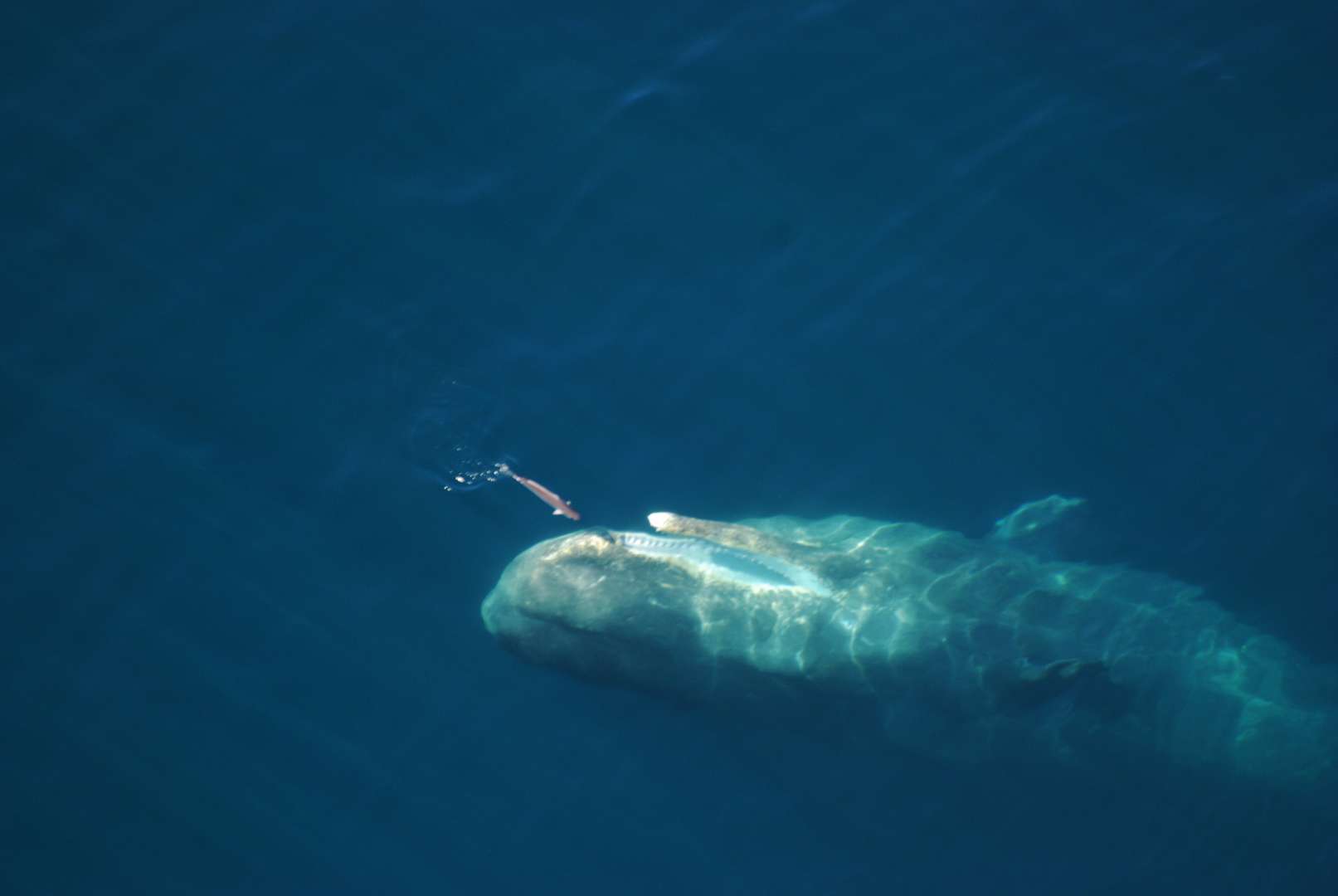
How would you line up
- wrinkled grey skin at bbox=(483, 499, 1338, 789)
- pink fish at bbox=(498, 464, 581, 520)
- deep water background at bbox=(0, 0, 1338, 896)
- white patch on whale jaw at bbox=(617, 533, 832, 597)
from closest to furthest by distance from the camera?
wrinkled grey skin at bbox=(483, 499, 1338, 789)
white patch on whale jaw at bbox=(617, 533, 832, 597)
pink fish at bbox=(498, 464, 581, 520)
deep water background at bbox=(0, 0, 1338, 896)

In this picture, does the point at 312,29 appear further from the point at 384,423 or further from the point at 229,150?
the point at 384,423

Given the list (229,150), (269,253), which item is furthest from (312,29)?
(269,253)

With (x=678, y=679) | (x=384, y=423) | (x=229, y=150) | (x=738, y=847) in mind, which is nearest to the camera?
(x=678, y=679)

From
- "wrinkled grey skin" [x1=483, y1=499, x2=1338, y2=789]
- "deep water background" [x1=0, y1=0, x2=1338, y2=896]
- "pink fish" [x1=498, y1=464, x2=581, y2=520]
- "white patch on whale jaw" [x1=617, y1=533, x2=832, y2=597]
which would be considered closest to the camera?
"wrinkled grey skin" [x1=483, y1=499, x2=1338, y2=789]

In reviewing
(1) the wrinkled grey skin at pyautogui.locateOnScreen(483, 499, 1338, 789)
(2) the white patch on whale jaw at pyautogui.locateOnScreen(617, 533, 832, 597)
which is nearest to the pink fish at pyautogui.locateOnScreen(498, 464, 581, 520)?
(1) the wrinkled grey skin at pyautogui.locateOnScreen(483, 499, 1338, 789)

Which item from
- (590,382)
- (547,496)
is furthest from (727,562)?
(590,382)

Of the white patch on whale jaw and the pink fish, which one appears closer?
the white patch on whale jaw

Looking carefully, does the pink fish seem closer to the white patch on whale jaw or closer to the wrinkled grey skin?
the wrinkled grey skin
